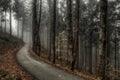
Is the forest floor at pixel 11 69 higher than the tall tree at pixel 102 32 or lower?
lower

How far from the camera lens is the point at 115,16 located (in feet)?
105

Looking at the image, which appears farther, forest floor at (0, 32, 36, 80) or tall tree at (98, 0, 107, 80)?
tall tree at (98, 0, 107, 80)

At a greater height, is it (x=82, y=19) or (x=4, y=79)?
(x=82, y=19)

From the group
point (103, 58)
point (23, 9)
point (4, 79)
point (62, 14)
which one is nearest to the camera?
point (4, 79)

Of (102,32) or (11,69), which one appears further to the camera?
(11,69)

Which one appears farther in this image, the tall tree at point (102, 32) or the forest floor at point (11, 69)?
the tall tree at point (102, 32)

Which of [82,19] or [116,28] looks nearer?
[116,28]

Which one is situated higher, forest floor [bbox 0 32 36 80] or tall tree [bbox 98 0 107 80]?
tall tree [bbox 98 0 107 80]

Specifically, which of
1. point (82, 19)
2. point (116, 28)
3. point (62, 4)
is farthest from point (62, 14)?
point (116, 28)

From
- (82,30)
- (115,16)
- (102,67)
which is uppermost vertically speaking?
(115,16)

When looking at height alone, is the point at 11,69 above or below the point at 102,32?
below

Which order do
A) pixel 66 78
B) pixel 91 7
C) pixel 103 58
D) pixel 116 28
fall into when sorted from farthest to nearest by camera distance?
pixel 91 7, pixel 116 28, pixel 66 78, pixel 103 58

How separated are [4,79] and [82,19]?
28.3m

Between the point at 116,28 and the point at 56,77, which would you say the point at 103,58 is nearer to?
the point at 56,77
